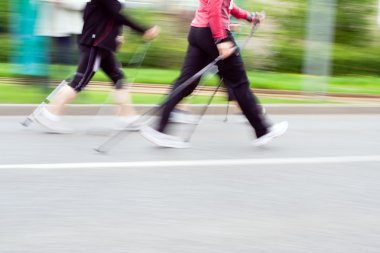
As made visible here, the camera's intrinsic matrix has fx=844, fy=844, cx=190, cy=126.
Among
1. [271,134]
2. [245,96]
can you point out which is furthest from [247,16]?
[271,134]

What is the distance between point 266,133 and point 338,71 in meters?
8.48

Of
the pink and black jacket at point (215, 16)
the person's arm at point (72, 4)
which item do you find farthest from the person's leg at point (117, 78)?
the person's arm at point (72, 4)

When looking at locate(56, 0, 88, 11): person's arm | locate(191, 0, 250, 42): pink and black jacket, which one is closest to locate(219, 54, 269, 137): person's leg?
locate(191, 0, 250, 42): pink and black jacket

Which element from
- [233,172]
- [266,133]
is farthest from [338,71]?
[233,172]

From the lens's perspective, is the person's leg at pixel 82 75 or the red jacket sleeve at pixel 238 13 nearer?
the red jacket sleeve at pixel 238 13

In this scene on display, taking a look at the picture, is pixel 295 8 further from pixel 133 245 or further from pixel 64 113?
pixel 133 245

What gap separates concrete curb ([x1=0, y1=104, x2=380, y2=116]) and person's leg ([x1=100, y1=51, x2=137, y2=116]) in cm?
115

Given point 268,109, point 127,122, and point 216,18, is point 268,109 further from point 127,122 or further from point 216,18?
point 216,18

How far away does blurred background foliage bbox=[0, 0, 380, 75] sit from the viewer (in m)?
14.7

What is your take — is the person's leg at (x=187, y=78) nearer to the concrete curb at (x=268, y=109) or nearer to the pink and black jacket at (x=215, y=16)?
the pink and black jacket at (x=215, y=16)

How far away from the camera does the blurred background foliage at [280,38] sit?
1467 centimetres

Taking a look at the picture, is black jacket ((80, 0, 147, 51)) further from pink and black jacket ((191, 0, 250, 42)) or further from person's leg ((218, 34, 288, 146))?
person's leg ((218, 34, 288, 146))

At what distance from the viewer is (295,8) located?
52.9 feet

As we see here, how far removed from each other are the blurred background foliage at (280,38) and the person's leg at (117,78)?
536 cm
